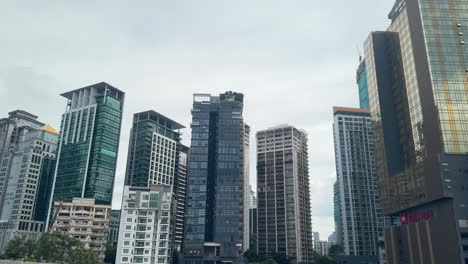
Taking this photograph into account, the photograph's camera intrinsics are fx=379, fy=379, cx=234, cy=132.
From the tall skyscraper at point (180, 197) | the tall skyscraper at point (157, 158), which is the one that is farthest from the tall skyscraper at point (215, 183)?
the tall skyscraper at point (180, 197)

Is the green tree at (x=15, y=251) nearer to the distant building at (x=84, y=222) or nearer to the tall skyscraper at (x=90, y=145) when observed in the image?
the distant building at (x=84, y=222)

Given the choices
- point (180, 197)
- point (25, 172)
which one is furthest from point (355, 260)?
point (25, 172)

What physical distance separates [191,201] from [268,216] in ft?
205

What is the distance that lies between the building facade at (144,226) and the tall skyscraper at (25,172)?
6935 centimetres

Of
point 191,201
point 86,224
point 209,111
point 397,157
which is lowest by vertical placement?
point 86,224

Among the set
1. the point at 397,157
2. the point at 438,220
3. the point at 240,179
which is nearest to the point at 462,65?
the point at 397,157

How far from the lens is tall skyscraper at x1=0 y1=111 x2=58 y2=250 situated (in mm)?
166125

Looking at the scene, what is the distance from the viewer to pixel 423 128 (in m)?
93.2

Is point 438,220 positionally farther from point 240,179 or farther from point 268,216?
point 268,216

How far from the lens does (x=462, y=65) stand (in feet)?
305

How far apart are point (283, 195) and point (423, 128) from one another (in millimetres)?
93689

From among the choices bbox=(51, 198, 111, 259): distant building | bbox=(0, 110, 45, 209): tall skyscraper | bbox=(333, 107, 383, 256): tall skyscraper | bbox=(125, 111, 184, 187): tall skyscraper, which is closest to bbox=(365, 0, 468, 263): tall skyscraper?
bbox=(333, 107, 383, 256): tall skyscraper

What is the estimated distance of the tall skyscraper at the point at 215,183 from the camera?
119312mm

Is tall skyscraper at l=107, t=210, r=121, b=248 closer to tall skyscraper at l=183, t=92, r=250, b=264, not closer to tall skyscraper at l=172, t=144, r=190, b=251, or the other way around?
tall skyscraper at l=172, t=144, r=190, b=251
